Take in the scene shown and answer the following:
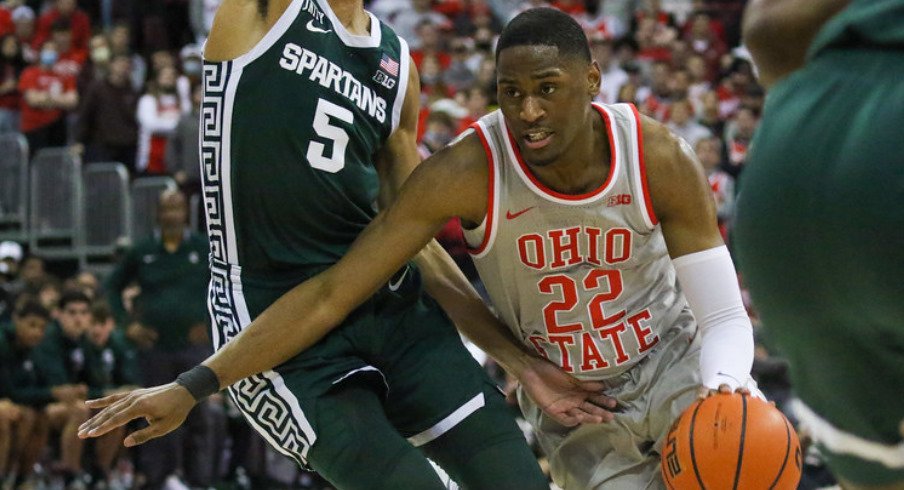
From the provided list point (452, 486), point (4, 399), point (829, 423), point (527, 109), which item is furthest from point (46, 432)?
point (829, 423)

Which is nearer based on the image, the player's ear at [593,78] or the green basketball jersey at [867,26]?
the green basketball jersey at [867,26]

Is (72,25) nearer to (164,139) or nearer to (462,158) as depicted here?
(164,139)

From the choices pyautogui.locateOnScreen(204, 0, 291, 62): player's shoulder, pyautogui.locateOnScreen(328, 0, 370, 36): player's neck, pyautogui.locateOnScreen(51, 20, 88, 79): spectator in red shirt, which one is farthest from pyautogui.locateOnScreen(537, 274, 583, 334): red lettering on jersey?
pyautogui.locateOnScreen(51, 20, 88, 79): spectator in red shirt

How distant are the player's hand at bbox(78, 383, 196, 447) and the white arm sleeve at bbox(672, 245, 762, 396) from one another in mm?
1411

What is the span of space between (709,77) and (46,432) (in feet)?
24.6

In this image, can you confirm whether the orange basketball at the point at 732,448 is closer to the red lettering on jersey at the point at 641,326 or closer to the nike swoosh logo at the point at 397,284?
the red lettering on jersey at the point at 641,326

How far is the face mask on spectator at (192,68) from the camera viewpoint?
46.9 ft

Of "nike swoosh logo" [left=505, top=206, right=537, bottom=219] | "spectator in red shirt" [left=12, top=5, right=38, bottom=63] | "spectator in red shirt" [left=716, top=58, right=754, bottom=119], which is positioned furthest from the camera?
"spectator in red shirt" [left=12, top=5, right=38, bottom=63]

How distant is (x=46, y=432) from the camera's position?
10.2m

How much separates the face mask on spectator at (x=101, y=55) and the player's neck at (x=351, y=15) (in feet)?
36.1

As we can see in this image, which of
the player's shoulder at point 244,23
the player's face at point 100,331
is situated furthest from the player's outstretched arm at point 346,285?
the player's face at point 100,331

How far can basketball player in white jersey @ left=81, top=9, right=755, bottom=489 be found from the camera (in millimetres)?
3756

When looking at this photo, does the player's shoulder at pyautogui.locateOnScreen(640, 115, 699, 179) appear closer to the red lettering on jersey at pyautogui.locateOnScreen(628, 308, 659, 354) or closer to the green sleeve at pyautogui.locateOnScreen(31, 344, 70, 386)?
the red lettering on jersey at pyautogui.locateOnScreen(628, 308, 659, 354)

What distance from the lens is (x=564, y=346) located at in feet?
13.3
